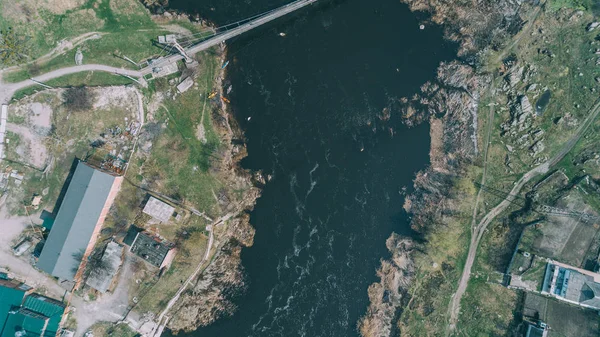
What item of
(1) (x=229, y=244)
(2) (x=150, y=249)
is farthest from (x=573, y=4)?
(2) (x=150, y=249)

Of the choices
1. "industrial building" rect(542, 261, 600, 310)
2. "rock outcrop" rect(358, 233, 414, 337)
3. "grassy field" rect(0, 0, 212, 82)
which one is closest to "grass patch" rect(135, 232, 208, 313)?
"rock outcrop" rect(358, 233, 414, 337)

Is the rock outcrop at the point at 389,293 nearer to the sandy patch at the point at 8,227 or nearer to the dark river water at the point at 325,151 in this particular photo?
the dark river water at the point at 325,151

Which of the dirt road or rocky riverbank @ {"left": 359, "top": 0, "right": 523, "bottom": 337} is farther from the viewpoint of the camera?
rocky riverbank @ {"left": 359, "top": 0, "right": 523, "bottom": 337}

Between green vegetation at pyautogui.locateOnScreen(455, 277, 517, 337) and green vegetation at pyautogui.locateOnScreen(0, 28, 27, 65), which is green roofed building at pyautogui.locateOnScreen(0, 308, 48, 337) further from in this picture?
green vegetation at pyautogui.locateOnScreen(455, 277, 517, 337)

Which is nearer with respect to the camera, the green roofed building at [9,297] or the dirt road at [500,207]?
the green roofed building at [9,297]

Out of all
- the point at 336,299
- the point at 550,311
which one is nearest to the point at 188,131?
the point at 336,299

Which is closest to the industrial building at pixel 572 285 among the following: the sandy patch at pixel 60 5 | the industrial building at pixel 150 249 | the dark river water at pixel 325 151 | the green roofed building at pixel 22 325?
the dark river water at pixel 325 151

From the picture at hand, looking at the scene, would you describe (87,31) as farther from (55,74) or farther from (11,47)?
(11,47)
